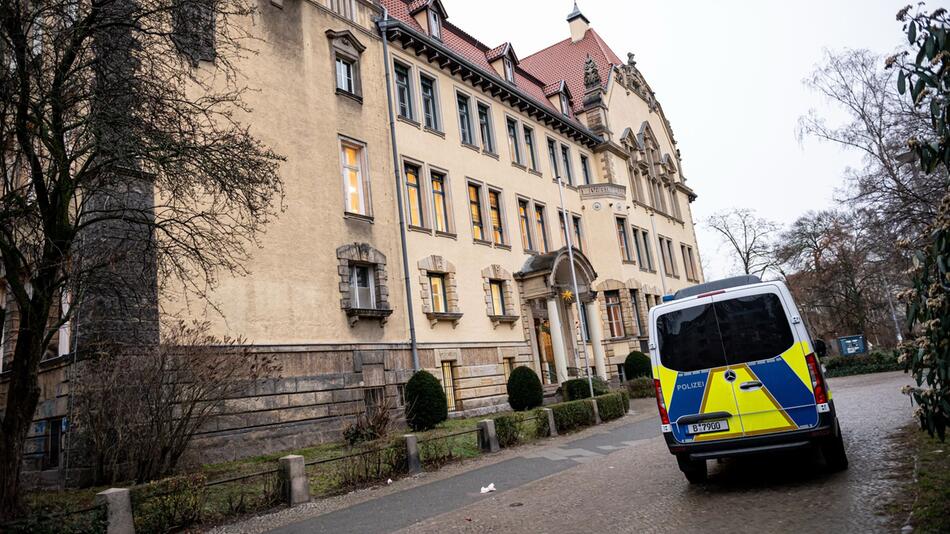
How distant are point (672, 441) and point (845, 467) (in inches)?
89.5

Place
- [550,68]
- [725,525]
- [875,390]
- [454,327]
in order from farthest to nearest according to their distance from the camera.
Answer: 1. [550,68]
2. [454,327]
3. [875,390]
4. [725,525]

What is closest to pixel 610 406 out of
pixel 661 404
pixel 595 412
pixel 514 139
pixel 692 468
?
pixel 595 412

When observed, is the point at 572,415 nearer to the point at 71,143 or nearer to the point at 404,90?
the point at 71,143

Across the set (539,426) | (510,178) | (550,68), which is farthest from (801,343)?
(550,68)

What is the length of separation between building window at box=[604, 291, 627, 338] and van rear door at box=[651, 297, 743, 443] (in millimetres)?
25678

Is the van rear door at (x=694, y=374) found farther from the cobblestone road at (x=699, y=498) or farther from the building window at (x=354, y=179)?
the building window at (x=354, y=179)

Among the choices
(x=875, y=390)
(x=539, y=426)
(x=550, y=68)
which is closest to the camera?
(x=539, y=426)

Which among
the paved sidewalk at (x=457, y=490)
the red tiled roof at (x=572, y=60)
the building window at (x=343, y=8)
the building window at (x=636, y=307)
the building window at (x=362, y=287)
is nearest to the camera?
the paved sidewalk at (x=457, y=490)

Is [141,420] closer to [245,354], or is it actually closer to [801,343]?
[245,354]

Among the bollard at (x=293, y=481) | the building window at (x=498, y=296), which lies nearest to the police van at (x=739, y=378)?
the bollard at (x=293, y=481)

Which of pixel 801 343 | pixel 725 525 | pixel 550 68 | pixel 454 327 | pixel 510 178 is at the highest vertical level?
pixel 550 68

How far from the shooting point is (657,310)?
838 cm

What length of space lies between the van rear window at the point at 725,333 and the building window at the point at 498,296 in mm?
16911

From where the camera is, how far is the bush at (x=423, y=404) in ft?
57.1
